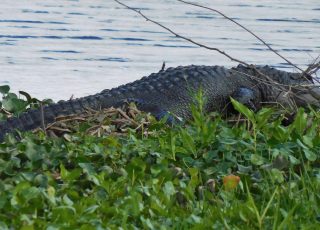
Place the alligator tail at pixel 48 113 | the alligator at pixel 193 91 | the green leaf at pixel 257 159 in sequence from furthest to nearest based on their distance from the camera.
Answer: the alligator at pixel 193 91 → the alligator tail at pixel 48 113 → the green leaf at pixel 257 159

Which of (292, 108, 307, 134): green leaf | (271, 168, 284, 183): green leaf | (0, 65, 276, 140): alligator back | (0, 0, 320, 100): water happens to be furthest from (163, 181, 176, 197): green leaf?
(0, 0, 320, 100): water

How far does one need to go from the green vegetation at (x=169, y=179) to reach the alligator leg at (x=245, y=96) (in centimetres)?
221

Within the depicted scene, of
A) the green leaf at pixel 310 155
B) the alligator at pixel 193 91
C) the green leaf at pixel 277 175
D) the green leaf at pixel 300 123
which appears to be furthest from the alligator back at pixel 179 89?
the green leaf at pixel 277 175

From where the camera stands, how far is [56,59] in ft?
36.4

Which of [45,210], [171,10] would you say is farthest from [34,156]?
[171,10]

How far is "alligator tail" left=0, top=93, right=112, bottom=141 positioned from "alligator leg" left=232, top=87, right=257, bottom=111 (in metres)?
1.13

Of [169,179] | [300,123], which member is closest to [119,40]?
[300,123]

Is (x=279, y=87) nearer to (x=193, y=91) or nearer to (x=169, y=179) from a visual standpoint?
(x=193, y=91)

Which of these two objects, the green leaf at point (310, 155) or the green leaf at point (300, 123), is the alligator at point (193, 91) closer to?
the green leaf at point (300, 123)

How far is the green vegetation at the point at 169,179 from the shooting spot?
155 inches

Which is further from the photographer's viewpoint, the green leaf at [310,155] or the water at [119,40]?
the water at [119,40]

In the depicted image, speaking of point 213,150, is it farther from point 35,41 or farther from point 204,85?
point 35,41

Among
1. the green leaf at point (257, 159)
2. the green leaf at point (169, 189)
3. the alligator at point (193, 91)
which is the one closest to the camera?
the green leaf at point (169, 189)

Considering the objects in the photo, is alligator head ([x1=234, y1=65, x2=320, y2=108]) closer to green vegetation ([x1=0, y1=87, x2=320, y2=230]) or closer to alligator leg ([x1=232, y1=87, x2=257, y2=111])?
alligator leg ([x1=232, y1=87, x2=257, y2=111])
